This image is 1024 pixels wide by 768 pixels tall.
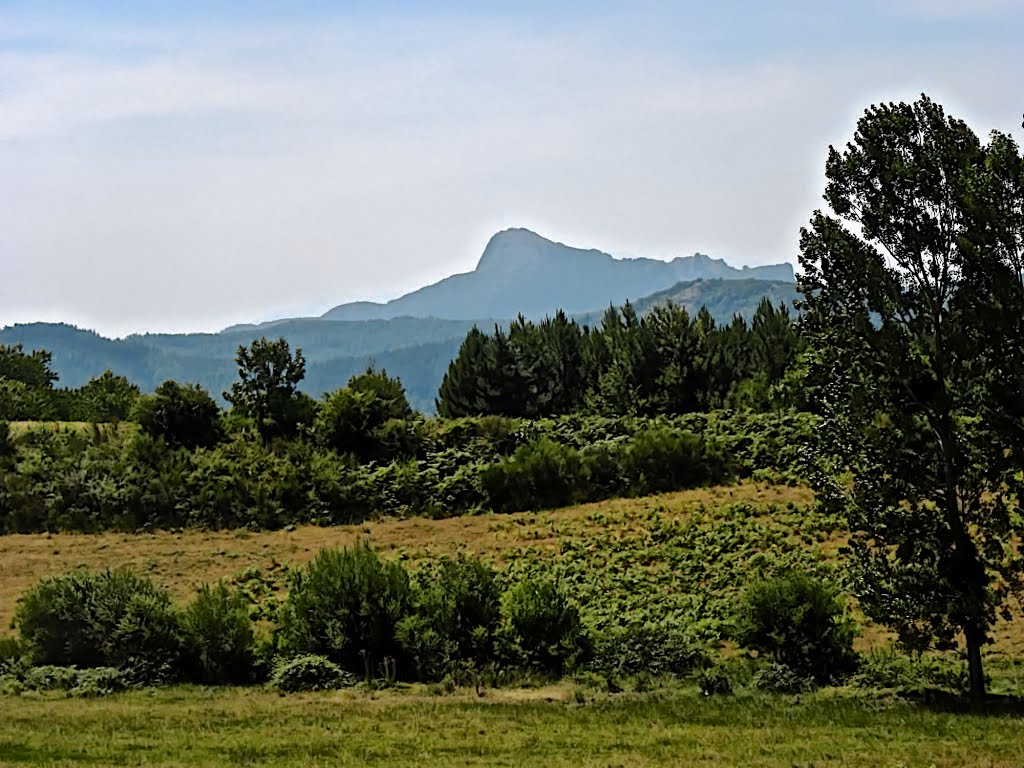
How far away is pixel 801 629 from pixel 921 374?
4642mm

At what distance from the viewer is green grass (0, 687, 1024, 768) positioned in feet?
34.2

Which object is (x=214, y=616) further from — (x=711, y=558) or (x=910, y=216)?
(x=910, y=216)

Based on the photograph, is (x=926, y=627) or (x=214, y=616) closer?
(x=926, y=627)

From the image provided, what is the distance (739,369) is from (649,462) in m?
20.7

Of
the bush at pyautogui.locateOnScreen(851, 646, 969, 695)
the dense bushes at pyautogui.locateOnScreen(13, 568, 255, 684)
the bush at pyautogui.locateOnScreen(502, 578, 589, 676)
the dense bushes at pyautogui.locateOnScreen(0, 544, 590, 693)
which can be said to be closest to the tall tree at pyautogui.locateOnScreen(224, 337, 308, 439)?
the dense bushes at pyautogui.locateOnScreen(13, 568, 255, 684)

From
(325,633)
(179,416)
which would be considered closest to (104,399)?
(179,416)

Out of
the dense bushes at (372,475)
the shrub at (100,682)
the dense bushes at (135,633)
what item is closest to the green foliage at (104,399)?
the dense bushes at (372,475)

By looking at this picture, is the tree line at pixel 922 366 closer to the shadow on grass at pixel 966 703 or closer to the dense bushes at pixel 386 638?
the shadow on grass at pixel 966 703

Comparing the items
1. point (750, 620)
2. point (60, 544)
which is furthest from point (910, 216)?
point (60, 544)

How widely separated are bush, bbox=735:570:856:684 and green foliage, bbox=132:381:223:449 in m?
26.3

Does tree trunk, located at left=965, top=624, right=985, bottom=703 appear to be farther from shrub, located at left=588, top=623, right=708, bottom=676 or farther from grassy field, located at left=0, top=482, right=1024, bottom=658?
shrub, located at left=588, top=623, right=708, bottom=676

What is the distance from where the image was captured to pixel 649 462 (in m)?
31.9

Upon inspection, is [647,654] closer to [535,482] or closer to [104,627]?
[104,627]

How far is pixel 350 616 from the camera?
1703 cm
